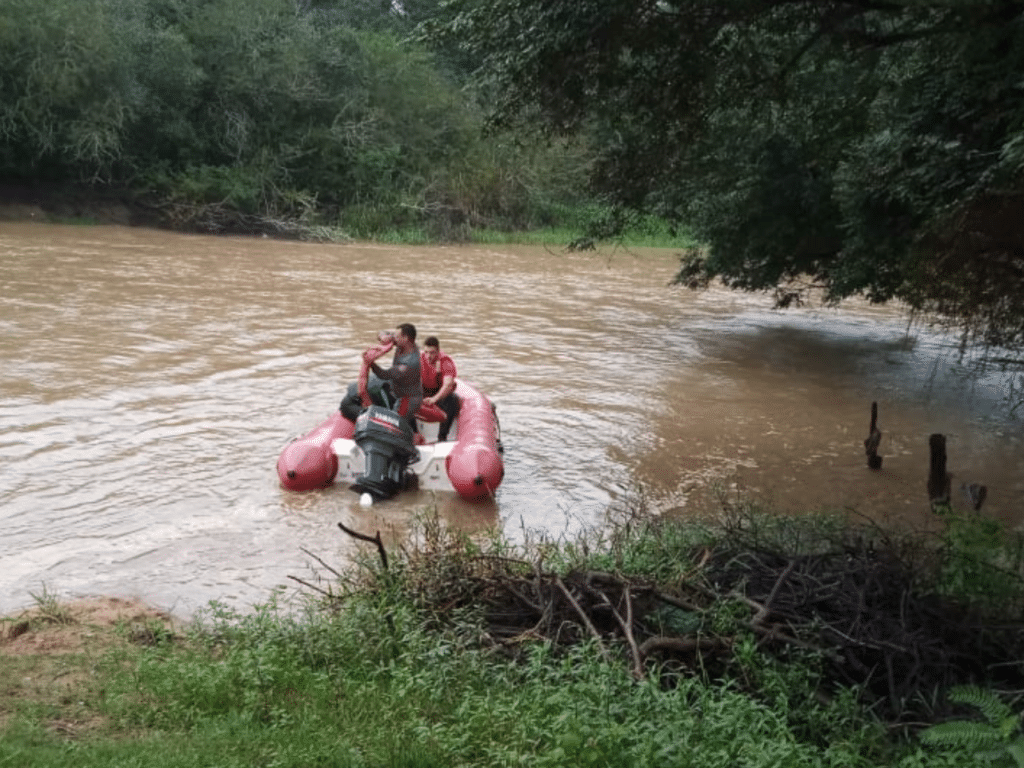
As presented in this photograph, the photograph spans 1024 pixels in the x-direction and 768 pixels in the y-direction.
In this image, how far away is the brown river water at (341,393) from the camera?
8.58 m

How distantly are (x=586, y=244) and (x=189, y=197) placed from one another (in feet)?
66.8

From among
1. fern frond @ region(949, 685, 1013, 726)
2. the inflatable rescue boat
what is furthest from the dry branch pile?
the inflatable rescue boat

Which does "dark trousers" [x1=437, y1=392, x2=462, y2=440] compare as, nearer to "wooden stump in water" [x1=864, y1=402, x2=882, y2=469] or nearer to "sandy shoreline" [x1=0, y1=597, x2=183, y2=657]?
"wooden stump in water" [x1=864, y1=402, x2=882, y2=469]

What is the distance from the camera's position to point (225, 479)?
987 centimetres

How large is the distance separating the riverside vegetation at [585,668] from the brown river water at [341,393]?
200 cm

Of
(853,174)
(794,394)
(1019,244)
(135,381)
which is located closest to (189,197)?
(135,381)

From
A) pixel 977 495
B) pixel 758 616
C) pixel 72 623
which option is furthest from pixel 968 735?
pixel 977 495

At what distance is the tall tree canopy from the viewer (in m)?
6.59

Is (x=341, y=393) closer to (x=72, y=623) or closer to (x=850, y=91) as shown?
(x=850, y=91)

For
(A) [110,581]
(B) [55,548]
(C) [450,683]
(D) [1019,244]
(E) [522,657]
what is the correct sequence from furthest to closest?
(B) [55,548] → (A) [110,581] → (D) [1019,244] → (E) [522,657] → (C) [450,683]

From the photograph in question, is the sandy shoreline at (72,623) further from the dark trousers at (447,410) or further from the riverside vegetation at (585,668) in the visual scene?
the dark trousers at (447,410)

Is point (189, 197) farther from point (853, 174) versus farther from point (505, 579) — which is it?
point (505, 579)

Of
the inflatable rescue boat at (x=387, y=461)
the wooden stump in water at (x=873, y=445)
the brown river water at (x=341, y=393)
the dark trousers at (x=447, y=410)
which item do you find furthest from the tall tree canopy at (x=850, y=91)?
the inflatable rescue boat at (x=387, y=461)

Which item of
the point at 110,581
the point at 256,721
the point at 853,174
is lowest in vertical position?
the point at 110,581
